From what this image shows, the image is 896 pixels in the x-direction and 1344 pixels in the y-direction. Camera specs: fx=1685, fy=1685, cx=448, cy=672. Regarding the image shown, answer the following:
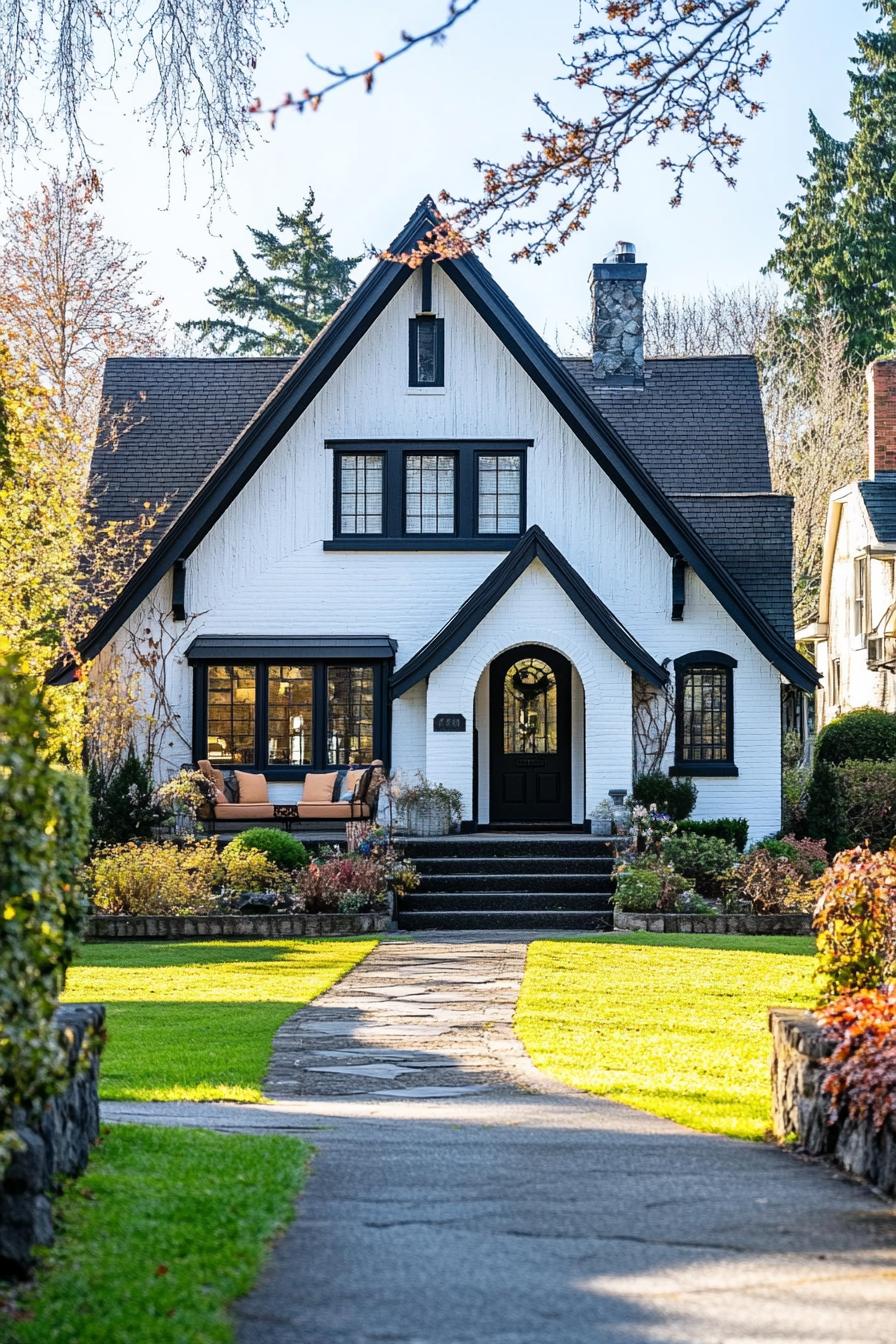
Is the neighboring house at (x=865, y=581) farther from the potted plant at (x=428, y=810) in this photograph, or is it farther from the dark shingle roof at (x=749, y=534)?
the potted plant at (x=428, y=810)

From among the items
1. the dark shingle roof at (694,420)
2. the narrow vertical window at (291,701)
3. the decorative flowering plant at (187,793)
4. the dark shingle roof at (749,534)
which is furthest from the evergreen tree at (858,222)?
the decorative flowering plant at (187,793)

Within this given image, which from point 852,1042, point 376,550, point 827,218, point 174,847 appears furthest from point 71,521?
point 827,218

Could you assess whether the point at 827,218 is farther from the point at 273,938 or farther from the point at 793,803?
the point at 273,938

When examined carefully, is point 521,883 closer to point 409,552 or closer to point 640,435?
point 409,552

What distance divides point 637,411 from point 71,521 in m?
11.0

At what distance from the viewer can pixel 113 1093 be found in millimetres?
8961

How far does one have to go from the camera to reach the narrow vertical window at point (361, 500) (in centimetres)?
2389

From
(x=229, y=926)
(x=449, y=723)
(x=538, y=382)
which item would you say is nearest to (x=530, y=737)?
(x=449, y=723)

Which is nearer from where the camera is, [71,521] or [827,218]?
[71,521]

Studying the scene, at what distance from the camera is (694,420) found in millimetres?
26812

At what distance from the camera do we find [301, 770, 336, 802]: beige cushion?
74.9 ft

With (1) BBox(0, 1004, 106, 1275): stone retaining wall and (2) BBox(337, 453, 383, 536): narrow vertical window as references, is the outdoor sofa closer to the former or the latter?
(2) BBox(337, 453, 383, 536): narrow vertical window

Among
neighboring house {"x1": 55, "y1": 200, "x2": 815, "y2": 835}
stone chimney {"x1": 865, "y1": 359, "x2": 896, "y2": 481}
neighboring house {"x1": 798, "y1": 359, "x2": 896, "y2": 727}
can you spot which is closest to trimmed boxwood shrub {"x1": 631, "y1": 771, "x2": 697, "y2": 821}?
neighboring house {"x1": 55, "y1": 200, "x2": 815, "y2": 835}

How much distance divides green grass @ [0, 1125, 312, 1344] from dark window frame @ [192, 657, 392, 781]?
53.9ft
